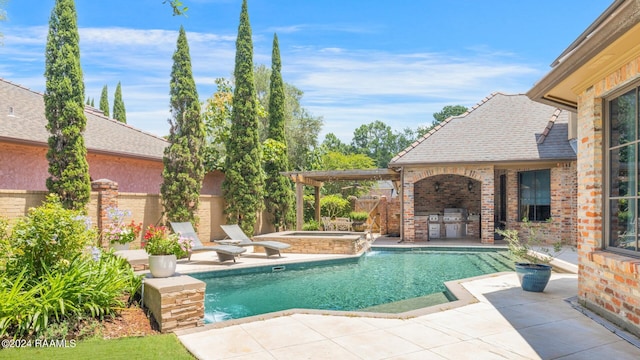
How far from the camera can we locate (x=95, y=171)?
14859 millimetres

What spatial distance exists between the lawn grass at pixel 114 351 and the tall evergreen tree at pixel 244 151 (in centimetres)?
1192

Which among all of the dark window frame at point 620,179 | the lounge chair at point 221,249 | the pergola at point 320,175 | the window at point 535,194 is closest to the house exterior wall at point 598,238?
the dark window frame at point 620,179

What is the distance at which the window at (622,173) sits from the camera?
4691 mm

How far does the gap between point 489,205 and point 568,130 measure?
362 cm

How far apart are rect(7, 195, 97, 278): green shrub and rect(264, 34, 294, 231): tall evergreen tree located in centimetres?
1308

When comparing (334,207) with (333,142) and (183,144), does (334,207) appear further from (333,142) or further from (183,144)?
(333,142)

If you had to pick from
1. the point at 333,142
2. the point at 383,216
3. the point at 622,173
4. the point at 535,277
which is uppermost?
the point at 333,142

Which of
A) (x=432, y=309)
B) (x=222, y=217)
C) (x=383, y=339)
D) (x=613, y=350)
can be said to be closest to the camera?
(x=613, y=350)

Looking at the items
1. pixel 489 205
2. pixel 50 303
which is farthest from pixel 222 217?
pixel 50 303

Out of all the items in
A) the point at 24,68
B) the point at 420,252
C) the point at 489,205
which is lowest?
the point at 420,252

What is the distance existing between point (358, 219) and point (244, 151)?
20.6 feet

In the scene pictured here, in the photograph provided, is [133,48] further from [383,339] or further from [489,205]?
[383,339]

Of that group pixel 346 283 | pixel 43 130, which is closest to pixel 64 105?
pixel 43 130

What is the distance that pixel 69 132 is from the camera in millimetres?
11797
